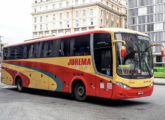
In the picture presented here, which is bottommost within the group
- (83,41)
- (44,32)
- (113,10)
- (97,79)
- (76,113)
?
(76,113)

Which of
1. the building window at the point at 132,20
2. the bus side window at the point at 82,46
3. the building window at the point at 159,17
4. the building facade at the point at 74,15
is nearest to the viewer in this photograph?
the bus side window at the point at 82,46

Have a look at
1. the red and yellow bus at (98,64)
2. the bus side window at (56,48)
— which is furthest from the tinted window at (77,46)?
the bus side window at (56,48)

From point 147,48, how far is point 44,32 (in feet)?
310

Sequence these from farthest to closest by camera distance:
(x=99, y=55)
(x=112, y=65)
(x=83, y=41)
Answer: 1. (x=83, y=41)
2. (x=99, y=55)
3. (x=112, y=65)

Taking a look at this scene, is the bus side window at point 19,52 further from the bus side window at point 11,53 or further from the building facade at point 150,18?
the building facade at point 150,18

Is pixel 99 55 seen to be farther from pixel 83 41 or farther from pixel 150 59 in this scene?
pixel 150 59

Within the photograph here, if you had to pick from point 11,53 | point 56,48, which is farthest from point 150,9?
point 56,48

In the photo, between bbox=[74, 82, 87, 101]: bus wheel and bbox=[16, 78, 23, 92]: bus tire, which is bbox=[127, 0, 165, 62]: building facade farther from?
bbox=[74, 82, 87, 101]: bus wheel

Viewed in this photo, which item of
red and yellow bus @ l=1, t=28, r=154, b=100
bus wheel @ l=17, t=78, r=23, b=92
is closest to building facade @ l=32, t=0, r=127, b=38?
bus wheel @ l=17, t=78, r=23, b=92

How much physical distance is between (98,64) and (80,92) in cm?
194

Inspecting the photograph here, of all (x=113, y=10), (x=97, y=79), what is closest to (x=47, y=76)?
(x=97, y=79)

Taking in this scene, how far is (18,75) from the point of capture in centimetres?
1925

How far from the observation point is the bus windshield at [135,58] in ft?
36.4

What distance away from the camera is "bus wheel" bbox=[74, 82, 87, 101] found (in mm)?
12906
